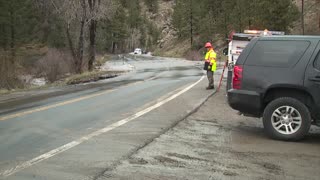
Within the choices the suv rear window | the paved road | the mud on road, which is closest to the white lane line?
the paved road

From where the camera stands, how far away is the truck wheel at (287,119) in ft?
29.1

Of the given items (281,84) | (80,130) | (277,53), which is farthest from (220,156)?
(80,130)

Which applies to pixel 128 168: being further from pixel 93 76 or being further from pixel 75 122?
pixel 93 76

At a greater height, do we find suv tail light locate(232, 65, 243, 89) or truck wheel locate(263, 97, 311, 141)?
suv tail light locate(232, 65, 243, 89)

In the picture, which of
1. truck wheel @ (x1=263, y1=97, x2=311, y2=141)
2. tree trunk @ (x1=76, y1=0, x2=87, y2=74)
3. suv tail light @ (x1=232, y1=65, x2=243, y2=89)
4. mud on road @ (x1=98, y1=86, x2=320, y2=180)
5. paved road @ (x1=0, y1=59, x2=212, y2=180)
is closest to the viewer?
mud on road @ (x1=98, y1=86, x2=320, y2=180)

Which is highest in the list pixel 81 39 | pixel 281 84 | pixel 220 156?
pixel 81 39

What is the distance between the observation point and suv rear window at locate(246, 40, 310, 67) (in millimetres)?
9062

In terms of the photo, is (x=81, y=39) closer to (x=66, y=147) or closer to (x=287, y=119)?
(x=287, y=119)

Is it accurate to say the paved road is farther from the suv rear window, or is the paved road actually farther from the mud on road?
the suv rear window

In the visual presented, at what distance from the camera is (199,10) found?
92.3 m

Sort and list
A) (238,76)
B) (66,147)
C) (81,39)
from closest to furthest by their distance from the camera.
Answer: (66,147) < (238,76) < (81,39)

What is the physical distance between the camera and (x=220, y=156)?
752 centimetres

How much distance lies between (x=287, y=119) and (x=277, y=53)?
4.05 ft

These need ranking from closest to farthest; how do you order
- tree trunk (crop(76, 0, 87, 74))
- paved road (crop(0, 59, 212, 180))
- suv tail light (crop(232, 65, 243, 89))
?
paved road (crop(0, 59, 212, 180)) → suv tail light (crop(232, 65, 243, 89)) → tree trunk (crop(76, 0, 87, 74))
